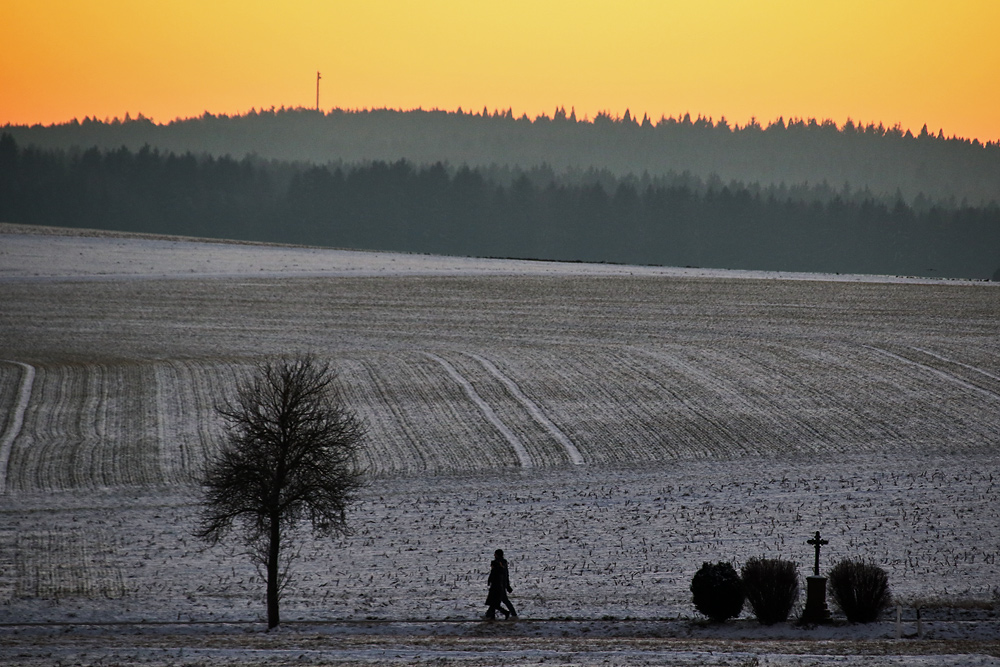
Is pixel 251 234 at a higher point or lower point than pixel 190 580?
higher

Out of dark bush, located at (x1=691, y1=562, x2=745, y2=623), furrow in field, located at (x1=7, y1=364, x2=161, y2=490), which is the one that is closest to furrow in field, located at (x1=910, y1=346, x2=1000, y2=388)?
dark bush, located at (x1=691, y1=562, x2=745, y2=623)

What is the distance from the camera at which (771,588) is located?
59.1 feet

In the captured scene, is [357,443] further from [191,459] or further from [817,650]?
[817,650]

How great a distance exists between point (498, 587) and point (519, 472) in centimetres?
1114

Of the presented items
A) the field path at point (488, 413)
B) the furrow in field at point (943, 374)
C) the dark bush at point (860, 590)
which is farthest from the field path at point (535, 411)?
the furrow in field at point (943, 374)

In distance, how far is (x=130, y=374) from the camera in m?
40.5

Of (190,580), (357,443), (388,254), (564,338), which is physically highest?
(388,254)

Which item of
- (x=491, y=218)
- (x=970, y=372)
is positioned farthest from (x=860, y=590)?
(x=491, y=218)

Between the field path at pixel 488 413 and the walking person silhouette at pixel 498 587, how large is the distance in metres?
11.6

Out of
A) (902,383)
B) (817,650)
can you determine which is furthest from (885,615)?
(902,383)

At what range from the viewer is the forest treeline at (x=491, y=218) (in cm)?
13775

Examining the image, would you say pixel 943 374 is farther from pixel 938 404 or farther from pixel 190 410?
pixel 190 410

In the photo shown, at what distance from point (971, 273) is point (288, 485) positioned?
141 meters

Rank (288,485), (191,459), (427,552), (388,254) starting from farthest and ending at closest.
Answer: (388,254) → (191,459) → (427,552) → (288,485)
